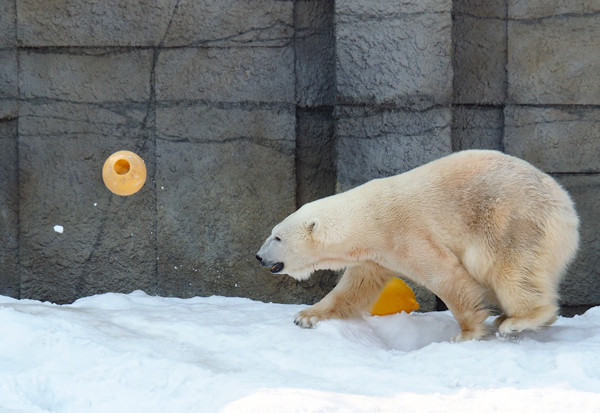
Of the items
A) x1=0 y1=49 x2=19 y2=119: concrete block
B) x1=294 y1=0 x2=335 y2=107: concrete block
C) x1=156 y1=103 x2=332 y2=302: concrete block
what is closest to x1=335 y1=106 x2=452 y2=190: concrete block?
x1=294 y1=0 x2=335 y2=107: concrete block

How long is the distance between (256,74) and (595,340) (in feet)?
8.10

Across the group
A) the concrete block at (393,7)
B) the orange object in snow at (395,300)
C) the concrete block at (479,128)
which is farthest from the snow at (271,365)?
the concrete block at (393,7)

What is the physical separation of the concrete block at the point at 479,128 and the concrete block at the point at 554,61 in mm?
158

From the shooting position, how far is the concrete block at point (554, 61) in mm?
4363

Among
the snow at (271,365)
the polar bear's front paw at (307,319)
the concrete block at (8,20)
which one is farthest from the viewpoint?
the concrete block at (8,20)

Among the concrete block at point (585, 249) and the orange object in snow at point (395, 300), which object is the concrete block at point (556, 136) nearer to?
the concrete block at point (585, 249)

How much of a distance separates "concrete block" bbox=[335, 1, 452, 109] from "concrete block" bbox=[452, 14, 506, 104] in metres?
0.35

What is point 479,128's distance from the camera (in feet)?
14.6

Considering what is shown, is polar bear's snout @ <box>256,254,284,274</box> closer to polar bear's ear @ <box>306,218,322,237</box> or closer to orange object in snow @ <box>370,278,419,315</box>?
polar bear's ear @ <box>306,218,322,237</box>

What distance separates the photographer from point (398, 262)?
3248 millimetres

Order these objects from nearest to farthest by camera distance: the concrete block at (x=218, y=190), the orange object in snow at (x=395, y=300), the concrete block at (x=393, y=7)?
the orange object in snow at (x=395, y=300), the concrete block at (x=393, y=7), the concrete block at (x=218, y=190)

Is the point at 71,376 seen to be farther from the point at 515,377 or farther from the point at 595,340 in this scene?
the point at 595,340

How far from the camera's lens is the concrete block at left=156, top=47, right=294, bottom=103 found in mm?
4391

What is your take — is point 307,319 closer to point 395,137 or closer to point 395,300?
point 395,300
